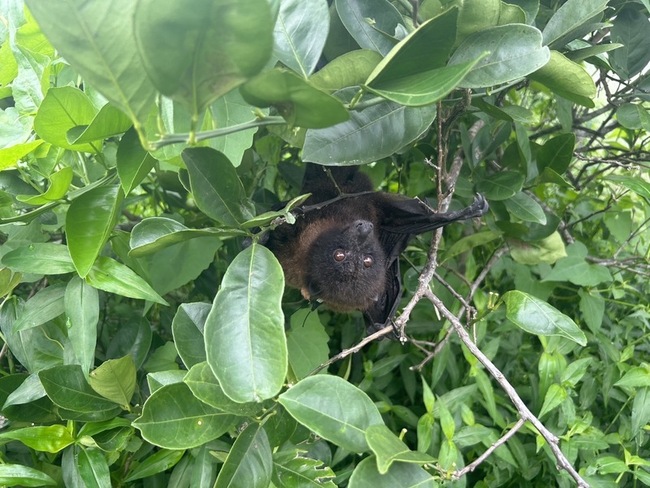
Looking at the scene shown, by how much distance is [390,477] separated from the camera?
37.9 inches

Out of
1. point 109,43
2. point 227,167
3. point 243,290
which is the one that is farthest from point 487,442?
point 109,43

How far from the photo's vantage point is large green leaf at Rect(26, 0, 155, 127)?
644 millimetres

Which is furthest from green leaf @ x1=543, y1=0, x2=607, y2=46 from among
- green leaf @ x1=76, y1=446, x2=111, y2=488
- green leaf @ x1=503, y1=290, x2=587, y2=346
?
green leaf @ x1=76, y1=446, x2=111, y2=488

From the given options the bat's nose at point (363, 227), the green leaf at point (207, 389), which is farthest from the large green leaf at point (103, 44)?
the bat's nose at point (363, 227)

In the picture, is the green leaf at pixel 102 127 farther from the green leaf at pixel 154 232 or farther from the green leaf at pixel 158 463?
the green leaf at pixel 158 463

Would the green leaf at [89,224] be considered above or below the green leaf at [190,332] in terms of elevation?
above

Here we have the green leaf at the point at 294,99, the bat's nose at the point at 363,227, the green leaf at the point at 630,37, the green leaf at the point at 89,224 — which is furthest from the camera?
the bat's nose at the point at 363,227

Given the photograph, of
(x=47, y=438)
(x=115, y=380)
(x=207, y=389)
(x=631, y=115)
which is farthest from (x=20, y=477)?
(x=631, y=115)

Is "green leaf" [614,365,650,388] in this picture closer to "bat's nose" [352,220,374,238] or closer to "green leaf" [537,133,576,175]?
"green leaf" [537,133,576,175]

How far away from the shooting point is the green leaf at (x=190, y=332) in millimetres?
1164

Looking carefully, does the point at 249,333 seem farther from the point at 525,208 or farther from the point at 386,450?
the point at 525,208

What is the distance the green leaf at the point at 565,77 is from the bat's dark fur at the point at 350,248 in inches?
27.3

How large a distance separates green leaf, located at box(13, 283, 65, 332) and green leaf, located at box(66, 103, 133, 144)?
16.8 inches

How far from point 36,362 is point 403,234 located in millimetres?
1212
